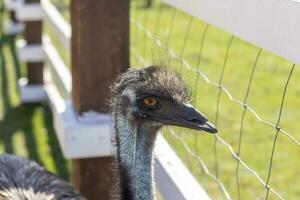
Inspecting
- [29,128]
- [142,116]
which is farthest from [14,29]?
[142,116]

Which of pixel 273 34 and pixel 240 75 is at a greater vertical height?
pixel 273 34

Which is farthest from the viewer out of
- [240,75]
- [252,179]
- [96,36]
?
[240,75]

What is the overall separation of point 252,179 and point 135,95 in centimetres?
271

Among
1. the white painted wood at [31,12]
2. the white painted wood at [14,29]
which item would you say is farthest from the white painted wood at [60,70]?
the white painted wood at [14,29]

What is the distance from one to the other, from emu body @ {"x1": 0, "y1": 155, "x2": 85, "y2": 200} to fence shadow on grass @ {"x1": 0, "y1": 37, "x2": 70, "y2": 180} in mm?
1705

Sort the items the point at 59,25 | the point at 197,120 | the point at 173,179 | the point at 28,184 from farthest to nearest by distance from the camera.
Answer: the point at 59,25 → the point at 28,184 → the point at 173,179 → the point at 197,120

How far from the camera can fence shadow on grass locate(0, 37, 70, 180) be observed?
5824mm

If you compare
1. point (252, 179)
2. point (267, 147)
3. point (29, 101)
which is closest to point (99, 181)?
point (252, 179)

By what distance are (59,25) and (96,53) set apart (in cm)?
169

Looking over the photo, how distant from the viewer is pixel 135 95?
288cm

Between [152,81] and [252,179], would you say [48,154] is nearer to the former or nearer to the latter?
[252,179]

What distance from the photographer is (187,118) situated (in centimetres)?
277

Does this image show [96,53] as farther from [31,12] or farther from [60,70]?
[31,12]

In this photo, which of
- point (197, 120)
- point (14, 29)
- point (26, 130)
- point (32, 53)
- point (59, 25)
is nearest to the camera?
point (197, 120)
